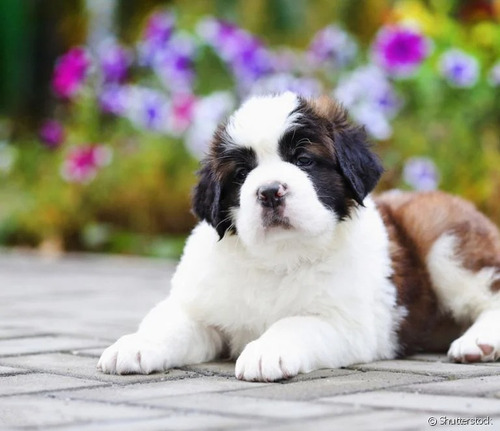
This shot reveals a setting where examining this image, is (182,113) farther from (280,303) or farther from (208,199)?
(280,303)

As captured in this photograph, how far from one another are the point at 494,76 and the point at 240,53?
252 cm

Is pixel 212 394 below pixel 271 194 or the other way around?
below

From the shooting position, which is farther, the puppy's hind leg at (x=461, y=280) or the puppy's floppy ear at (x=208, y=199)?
the puppy's hind leg at (x=461, y=280)

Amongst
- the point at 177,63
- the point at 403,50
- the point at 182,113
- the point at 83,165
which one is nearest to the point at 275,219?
the point at 403,50

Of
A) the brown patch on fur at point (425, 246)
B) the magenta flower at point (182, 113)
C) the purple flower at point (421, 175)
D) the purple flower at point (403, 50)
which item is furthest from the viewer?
the magenta flower at point (182, 113)

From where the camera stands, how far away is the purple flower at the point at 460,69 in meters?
9.03

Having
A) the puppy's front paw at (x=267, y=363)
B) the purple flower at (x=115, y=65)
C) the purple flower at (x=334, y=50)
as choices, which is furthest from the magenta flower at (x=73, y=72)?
the puppy's front paw at (x=267, y=363)

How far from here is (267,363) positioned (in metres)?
3.60

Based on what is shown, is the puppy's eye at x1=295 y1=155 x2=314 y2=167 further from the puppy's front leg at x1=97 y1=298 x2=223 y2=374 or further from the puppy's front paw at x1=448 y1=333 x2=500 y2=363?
the puppy's front paw at x1=448 y1=333 x2=500 y2=363

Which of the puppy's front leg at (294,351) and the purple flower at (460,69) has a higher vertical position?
the purple flower at (460,69)

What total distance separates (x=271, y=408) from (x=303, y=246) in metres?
1.13

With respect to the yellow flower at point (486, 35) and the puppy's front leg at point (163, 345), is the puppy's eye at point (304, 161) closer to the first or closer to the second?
the puppy's front leg at point (163, 345)

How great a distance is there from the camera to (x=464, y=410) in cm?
298

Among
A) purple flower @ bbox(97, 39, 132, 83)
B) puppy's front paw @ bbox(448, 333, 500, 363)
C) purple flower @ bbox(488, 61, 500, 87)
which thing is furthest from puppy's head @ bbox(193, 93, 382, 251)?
purple flower @ bbox(97, 39, 132, 83)
